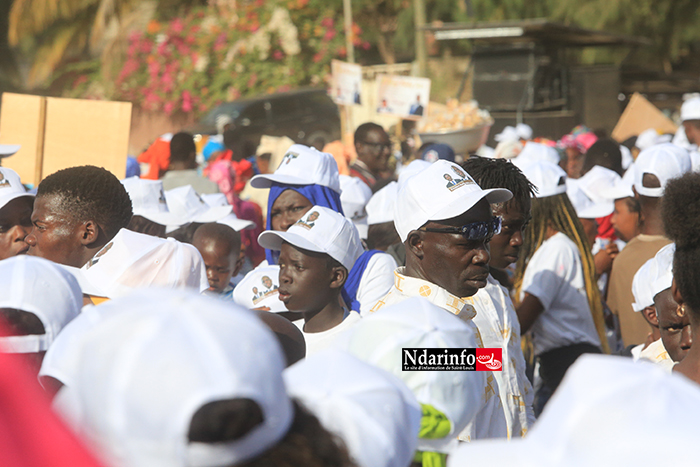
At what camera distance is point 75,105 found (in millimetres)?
4434

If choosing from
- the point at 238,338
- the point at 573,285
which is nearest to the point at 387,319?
the point at 238,338

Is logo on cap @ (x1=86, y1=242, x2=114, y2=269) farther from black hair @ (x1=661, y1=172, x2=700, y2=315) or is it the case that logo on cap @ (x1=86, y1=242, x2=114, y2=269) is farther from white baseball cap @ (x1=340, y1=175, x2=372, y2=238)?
white baseball cap @ (x1=340, y1=175, x2=372, y2=238)

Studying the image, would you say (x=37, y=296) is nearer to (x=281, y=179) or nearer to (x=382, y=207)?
(x=281, y=179)

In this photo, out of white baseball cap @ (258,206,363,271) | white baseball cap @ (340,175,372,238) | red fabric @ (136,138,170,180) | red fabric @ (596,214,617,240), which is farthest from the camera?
red fabric @ (136,138,170,180)

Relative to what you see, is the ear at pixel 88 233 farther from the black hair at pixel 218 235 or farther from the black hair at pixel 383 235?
the black hair at pixel 383 235

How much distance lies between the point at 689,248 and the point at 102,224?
2075 millimetres

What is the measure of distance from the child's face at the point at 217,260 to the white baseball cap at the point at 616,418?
3.00m

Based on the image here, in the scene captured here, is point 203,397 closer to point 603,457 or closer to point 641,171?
point 603,457

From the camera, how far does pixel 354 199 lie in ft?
17.5

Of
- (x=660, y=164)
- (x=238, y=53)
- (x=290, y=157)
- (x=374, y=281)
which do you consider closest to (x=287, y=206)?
(x=290, y=157)

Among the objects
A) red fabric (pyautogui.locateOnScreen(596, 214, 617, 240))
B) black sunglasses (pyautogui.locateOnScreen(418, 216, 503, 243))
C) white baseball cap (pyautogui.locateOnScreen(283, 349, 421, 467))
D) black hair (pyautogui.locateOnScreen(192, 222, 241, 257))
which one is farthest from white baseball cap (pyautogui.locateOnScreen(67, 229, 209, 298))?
red fabric (pyautogui.locateOnScreen(596, 214, 617, 240))

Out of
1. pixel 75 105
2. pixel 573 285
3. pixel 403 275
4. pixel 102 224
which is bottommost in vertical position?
pixel 573 285

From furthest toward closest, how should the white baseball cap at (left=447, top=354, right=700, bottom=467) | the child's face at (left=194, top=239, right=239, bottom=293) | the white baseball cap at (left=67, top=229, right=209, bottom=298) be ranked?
the child's face at (left=194, top=239, right=239, bottom=293), the white baseball cap at (left=67, top=229, right=209, bottom=298), the white baseball cap at (left=447, top=354, right=700, bottom=467)

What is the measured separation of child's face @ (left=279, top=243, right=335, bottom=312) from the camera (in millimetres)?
3088
